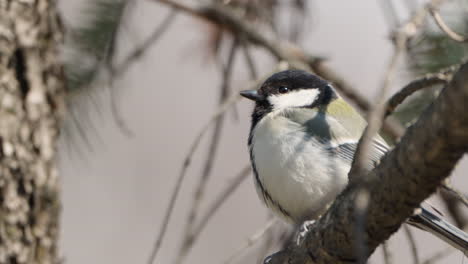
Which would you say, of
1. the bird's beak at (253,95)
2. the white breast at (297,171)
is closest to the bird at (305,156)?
the white breast at (297,171)

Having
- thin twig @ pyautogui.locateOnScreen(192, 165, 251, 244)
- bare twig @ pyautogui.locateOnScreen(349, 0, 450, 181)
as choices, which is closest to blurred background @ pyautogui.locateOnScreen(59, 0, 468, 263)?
thin twig @ pyautogui.locateOnScreen(192, 165, 251, 244)

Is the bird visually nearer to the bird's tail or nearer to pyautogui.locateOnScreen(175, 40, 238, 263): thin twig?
the bird's tail

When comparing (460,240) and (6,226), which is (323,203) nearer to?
(460,240)

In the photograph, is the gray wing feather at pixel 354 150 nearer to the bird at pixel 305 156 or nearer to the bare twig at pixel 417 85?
the bird at pixel 305 156

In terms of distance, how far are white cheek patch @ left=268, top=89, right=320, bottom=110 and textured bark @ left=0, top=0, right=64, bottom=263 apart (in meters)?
0.81

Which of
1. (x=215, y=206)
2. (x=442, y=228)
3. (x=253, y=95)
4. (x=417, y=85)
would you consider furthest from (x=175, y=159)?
(x=417, y=85)

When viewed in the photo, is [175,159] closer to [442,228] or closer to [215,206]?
[215,206]

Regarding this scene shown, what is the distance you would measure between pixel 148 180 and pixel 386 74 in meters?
3.47

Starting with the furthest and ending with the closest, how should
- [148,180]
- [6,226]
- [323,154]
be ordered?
[148,180] → [323,154] → [6,226]

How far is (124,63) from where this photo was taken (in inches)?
96.9

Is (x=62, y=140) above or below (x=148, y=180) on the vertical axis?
above

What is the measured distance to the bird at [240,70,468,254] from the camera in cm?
211

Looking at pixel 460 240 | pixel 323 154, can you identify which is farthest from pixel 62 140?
pixel 460 240

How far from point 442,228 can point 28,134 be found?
124 centimetres
